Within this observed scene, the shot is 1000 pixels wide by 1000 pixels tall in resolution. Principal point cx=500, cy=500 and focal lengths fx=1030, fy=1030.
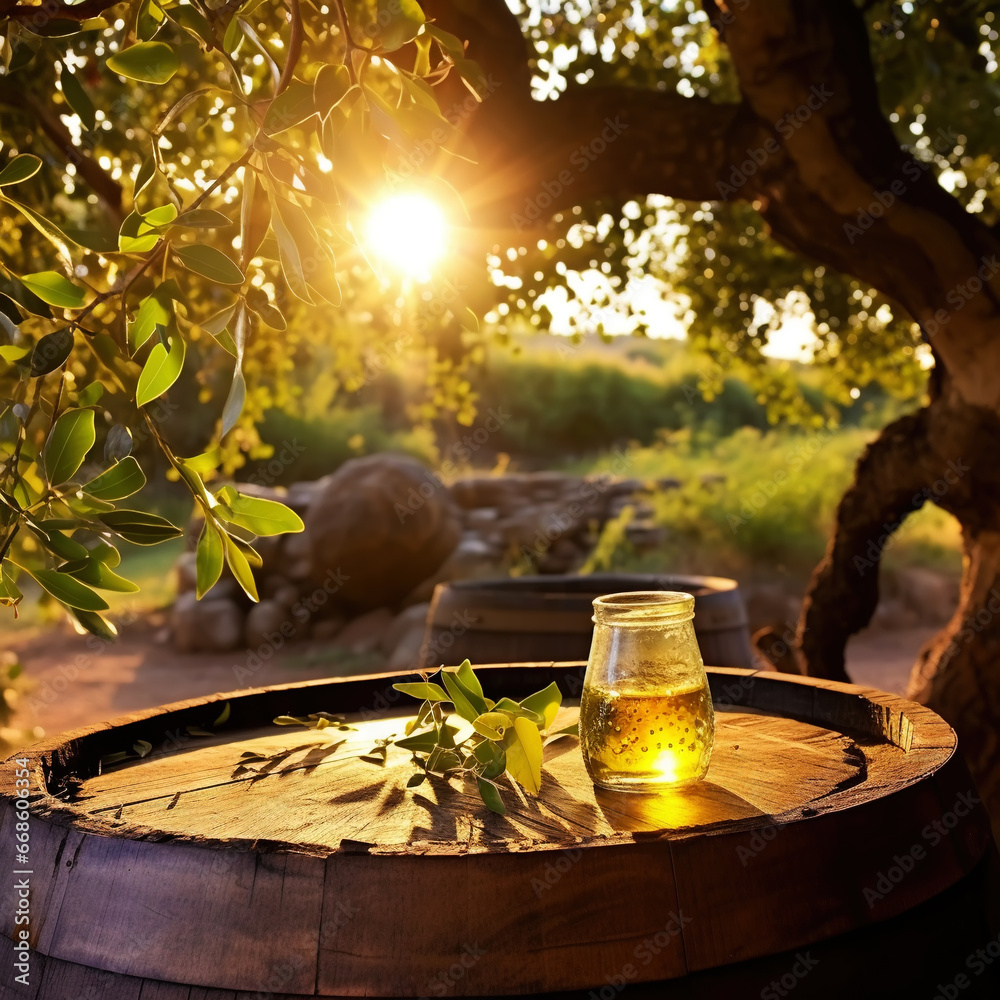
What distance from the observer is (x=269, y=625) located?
30.3 feet

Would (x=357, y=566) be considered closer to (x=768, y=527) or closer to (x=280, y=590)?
(x=280, y=590)

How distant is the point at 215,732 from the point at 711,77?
4679mm

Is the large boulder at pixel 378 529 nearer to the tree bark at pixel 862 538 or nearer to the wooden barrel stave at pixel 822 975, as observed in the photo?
the tree bark at pixel 862 538

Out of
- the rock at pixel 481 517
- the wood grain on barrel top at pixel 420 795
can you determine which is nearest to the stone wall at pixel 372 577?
the rock at pixel 481 517

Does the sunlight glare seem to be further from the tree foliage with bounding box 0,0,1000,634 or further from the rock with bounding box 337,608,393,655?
the rock with bounding box 337,608,393,655

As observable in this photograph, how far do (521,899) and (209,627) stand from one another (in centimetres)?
878

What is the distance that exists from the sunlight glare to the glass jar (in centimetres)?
48

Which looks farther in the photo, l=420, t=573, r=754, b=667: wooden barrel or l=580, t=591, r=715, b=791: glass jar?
l=420, t=573, r=754, b=667: wooden barrel

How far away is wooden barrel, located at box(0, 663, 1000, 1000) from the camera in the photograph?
0.81 metres

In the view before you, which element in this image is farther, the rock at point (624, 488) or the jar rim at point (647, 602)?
the rock at point (624, 488)

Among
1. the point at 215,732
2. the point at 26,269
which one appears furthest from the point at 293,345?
the point at 215,732

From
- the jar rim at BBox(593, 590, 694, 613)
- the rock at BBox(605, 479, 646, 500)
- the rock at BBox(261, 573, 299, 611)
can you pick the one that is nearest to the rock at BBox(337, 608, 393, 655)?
the rock at BBox(261, 573, 299, 611)

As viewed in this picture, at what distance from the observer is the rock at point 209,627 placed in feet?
30.0

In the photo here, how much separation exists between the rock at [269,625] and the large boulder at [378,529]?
0.44m
